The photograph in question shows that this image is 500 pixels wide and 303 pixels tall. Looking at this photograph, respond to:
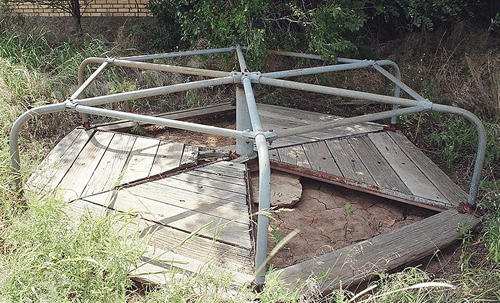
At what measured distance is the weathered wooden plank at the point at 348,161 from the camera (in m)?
3.30

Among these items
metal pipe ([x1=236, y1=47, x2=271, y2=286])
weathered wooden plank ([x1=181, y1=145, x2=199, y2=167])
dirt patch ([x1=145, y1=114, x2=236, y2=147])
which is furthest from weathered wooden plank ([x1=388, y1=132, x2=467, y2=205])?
weathered wooden plank ([x1=181, y1=145, x2=199, y2=167])

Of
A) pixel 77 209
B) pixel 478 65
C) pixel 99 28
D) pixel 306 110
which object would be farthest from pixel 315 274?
pixel 99 28

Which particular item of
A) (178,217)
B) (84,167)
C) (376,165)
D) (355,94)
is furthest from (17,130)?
(376,165)

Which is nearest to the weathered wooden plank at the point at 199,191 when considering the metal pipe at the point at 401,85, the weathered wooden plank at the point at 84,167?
the weathered wooden plank at the point at 84,167

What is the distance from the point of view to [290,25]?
4.99 metres

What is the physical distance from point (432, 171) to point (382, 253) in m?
1.20

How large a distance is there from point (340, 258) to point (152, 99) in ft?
10.3

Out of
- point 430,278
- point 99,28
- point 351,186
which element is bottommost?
point 430,278

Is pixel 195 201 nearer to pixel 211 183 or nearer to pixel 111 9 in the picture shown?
pixel 211 183

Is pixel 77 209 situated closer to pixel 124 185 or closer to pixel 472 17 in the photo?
pixel 124 185

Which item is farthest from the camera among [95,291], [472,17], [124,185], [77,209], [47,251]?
[472,17]

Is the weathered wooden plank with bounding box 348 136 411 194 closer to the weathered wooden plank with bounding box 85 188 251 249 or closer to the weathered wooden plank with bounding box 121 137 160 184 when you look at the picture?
the weathered wooden plank with bounding box 85 188 251 249

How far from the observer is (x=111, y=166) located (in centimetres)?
333

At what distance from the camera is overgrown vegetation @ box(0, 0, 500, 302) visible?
2.08m
